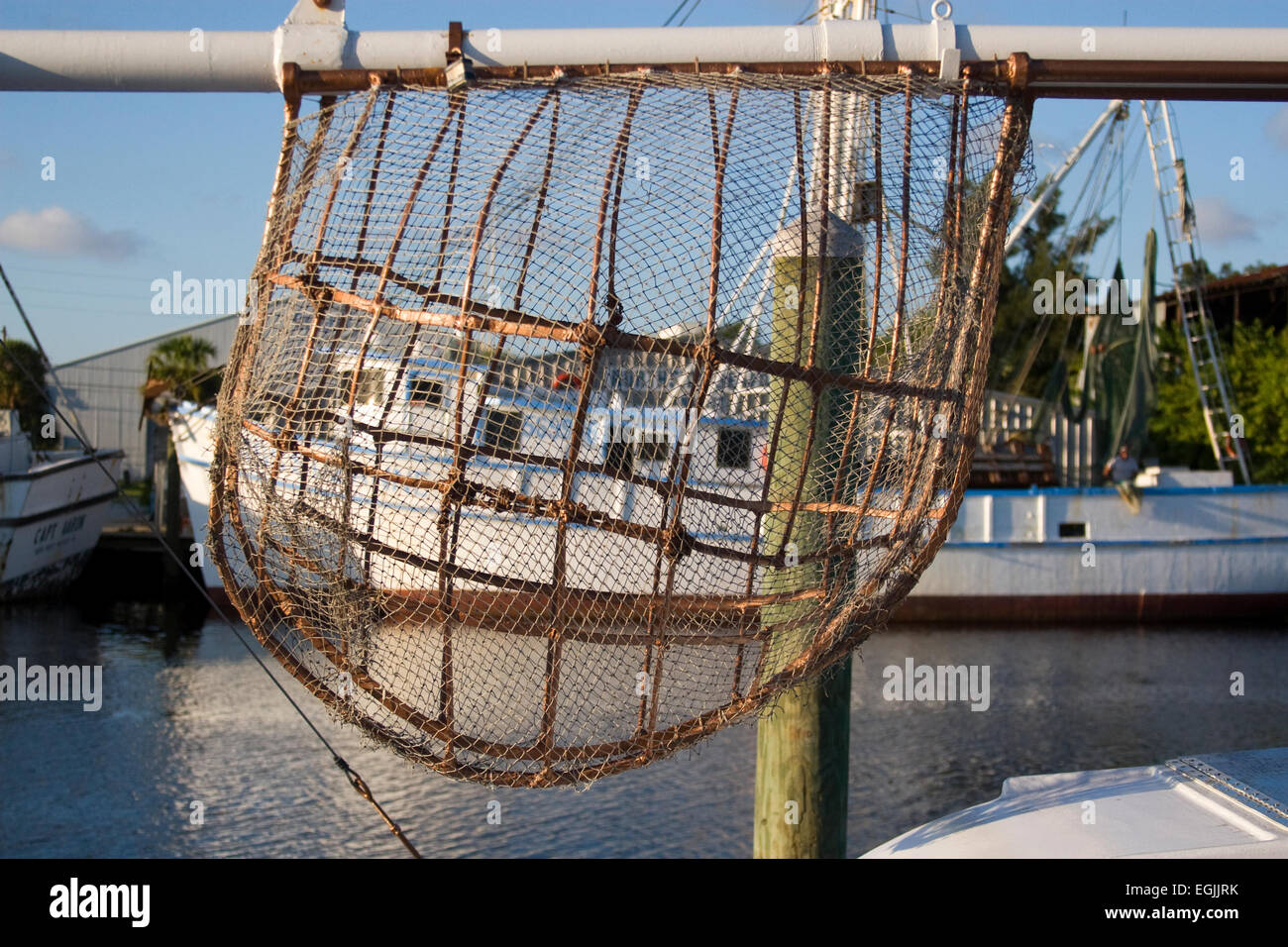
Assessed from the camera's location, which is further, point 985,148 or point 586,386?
point 985,148

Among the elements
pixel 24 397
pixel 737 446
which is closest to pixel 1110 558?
pixel 737 446

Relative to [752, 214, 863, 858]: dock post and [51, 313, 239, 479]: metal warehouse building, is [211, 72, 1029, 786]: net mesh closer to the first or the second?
[752, 214, 863, 858]: dock post

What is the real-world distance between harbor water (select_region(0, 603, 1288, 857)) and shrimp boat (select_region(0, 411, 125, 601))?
3.34 m

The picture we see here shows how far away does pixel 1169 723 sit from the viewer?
40.4ft

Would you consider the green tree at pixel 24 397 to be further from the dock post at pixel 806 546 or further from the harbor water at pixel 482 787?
the dock post at pixel 806 546

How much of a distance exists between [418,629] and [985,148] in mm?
2002

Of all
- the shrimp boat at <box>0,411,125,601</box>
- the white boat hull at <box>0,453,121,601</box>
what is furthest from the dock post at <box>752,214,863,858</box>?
the shrimp boat at <box>0,411,125,601</box>

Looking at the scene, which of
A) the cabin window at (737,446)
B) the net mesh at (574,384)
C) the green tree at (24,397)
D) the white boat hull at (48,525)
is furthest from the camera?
the green tree at (24,397)

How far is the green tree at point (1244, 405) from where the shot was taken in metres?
28.5

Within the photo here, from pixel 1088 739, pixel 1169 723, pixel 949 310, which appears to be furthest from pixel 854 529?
pixel 1169 723

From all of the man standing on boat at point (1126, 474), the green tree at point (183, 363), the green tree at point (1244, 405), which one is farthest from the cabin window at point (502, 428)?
the green tree at point (1244, 405)

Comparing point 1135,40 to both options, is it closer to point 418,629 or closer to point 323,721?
point 418,629

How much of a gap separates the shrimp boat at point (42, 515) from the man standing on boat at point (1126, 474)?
1683 centimetres

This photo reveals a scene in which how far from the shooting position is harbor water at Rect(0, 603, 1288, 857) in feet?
28.6
